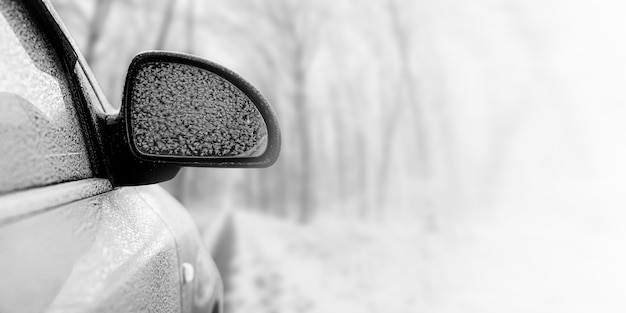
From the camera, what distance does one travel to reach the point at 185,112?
155cm

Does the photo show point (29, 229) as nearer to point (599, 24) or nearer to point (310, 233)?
point (310, 233)

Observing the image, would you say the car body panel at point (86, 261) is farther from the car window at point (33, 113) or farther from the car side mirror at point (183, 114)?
the car side mirror at point (183, 114)

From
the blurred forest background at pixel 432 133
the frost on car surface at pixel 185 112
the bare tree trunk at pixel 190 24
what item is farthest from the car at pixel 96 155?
the bare tree trunk at pixel 190 24

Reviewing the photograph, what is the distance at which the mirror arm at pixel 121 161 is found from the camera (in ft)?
5.23

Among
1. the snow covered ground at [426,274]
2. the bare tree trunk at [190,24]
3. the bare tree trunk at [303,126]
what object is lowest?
the snow covered ground at [426,274]

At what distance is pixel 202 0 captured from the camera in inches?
763

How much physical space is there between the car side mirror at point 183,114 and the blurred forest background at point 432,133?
16.7ft

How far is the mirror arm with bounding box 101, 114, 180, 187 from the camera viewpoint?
1594 mm

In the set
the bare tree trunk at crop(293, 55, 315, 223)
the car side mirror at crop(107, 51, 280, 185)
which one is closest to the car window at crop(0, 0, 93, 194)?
the car side mirror at crop(107, 51, 280, 185)

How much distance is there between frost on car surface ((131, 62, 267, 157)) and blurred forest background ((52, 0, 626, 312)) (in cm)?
510

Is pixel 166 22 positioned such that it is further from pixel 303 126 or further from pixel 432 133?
pixel 432 133

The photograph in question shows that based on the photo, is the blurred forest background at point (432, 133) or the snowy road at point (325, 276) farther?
the blurred forest background at point (432, 133)

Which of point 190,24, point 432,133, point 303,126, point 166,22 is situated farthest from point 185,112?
point 432,133

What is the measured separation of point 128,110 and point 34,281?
604 millimetres
